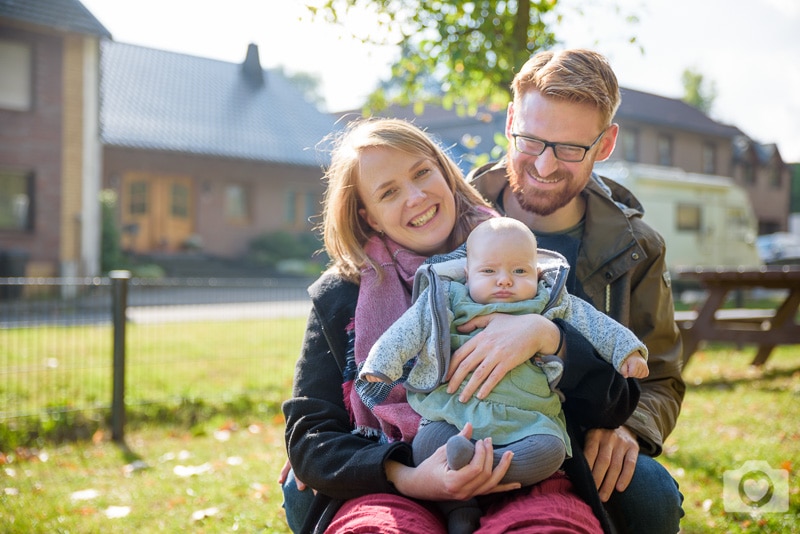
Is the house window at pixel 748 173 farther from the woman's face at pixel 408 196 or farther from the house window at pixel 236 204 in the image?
the woman's face at pixel 408 196

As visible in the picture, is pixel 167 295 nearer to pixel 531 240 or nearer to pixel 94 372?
pixel 94 372

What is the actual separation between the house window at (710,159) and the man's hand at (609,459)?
1581 inches

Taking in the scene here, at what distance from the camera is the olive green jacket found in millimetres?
2590

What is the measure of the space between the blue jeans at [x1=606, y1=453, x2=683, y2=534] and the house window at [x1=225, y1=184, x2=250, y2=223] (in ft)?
81.6

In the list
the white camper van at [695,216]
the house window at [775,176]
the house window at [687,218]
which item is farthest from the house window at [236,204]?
the house window at [775,176]

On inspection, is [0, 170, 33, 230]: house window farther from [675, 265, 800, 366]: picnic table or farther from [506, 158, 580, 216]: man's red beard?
[506, 158, 580, 216]: man's red beard

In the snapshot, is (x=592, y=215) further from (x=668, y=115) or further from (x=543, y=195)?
(x=668, y=115)

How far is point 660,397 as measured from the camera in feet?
8.54

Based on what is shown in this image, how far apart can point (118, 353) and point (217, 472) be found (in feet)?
4.59

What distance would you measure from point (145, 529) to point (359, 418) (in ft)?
7.91

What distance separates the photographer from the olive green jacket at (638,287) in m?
2.59

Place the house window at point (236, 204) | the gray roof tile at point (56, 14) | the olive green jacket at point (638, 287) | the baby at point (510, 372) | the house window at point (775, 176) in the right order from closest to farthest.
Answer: the baby at point (510, 372)
the olive green jacket at point (638, 287)
the gray roof tile at point (56, 14)
the house window at point (236, 204)
the house window at point (775, 176)

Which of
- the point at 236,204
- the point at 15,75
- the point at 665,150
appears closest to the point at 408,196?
the point at 15,75

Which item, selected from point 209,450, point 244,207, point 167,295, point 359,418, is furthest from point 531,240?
point 244,207
